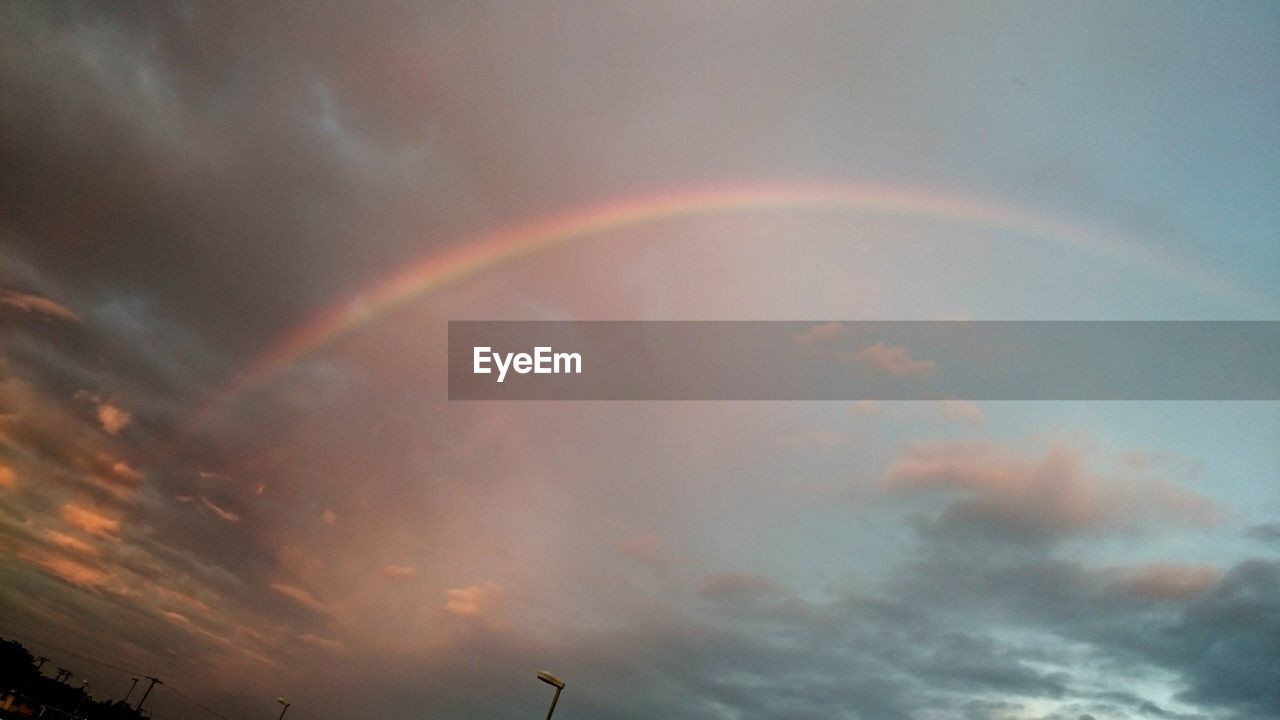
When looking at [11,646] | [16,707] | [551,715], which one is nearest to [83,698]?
[11,646]

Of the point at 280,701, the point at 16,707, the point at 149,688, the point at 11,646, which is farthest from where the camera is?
the point at 11,646

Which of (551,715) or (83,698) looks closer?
(551,715)

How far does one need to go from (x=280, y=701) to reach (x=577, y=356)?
63.8 metres

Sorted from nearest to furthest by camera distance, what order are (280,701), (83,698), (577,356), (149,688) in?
(577,356) → (280,701) → (149,688) → (83,698)

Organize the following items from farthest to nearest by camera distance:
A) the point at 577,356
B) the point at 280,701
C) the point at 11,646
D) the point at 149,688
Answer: the point at 11,646, the point at 149,688, the point at 280,701, the point at 577,356

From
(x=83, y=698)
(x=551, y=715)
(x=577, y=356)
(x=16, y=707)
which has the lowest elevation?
(x=83, y=698)

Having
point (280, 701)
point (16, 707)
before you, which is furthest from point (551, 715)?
point (16, 707)

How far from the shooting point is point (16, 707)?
272 ft

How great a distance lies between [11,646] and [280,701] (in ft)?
316

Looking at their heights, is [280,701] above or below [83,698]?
above

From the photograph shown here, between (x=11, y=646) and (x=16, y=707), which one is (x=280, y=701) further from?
(x=11, y=646)

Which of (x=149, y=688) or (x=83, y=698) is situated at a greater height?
(x=149, y=688)

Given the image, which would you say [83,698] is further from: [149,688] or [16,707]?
[16,707]

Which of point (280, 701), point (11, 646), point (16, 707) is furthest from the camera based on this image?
point (11, 646)
